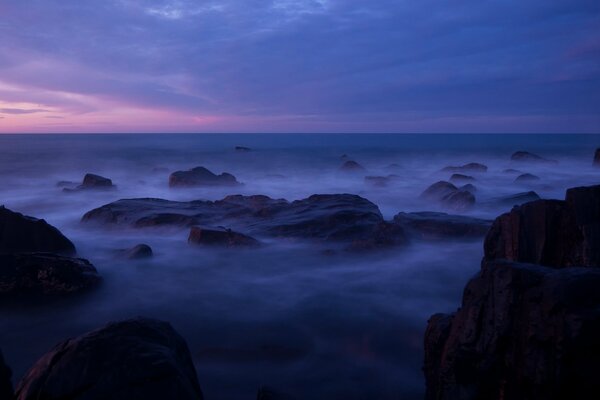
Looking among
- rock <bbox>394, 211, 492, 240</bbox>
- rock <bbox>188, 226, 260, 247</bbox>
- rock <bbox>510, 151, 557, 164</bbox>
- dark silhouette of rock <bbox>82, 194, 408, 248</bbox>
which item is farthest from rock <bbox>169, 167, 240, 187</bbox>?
rock <bbox>510, 151, 557, 164</bbox>

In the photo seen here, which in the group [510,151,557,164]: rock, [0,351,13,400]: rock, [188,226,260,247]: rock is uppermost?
[510,151,557,164]: rock

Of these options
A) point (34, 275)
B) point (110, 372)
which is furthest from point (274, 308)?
point (110, 372)

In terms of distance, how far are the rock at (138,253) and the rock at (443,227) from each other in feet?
19.6

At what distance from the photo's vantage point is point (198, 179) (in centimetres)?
2156

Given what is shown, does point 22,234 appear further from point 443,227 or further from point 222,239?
point 443,227

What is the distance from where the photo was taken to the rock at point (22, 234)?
28.2 feet

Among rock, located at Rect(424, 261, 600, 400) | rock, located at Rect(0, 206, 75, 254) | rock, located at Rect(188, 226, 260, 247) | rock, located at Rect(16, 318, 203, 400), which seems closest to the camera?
rock, located at Rect(424, 261, 600, 400)

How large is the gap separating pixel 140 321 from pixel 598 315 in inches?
128

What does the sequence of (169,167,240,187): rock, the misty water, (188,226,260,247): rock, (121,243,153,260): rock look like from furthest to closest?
1. (169,167,240,187): rock
2. (188,226,260,247): rock
3. (121,243,153,260): rock
4. the misty water

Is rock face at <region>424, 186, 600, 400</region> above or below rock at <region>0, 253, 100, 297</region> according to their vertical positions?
above

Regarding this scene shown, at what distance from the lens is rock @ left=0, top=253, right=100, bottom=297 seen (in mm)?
7039

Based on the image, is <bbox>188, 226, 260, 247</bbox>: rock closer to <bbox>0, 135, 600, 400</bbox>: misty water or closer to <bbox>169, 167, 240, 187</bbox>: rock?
<bbox>0, 135, 600, 400</bbox>: misty water

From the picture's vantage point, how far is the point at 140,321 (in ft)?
12.2

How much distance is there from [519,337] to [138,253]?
823cm
